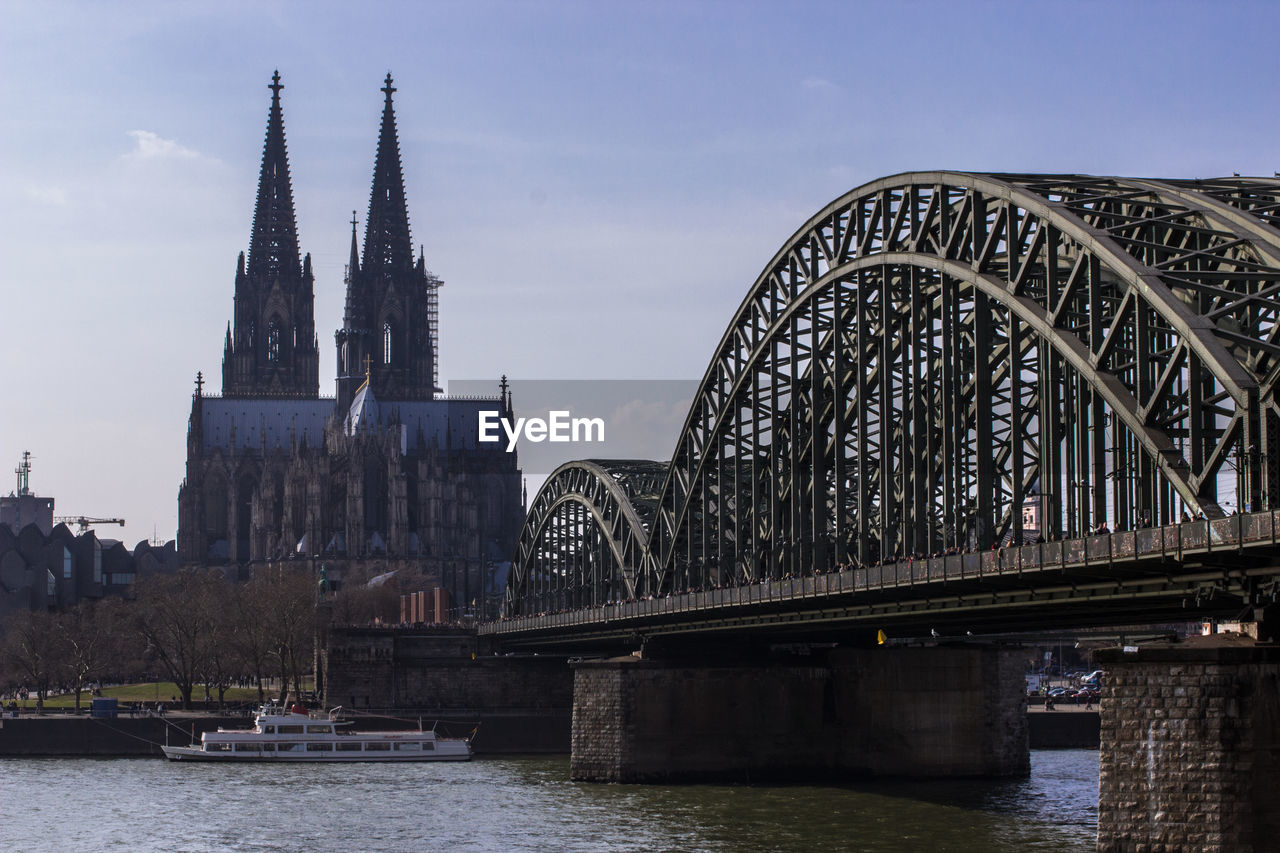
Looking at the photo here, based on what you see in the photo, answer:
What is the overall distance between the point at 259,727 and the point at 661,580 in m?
27.5

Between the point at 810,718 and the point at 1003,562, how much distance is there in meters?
33.0

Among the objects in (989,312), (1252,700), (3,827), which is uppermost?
(989,312)

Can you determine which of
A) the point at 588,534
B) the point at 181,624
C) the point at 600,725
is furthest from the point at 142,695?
the point at 600,725

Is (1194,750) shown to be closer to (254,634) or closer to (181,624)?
(181,624)

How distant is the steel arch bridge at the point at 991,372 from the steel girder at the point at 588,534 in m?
9.46

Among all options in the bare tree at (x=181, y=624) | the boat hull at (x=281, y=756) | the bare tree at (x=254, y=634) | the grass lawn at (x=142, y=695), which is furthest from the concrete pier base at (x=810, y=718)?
the grass lawn at (x=142, y=695)

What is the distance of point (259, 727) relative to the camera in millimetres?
105750

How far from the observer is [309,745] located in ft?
344

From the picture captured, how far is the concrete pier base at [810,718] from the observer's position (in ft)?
266

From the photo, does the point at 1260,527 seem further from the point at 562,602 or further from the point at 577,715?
the point at 562,602

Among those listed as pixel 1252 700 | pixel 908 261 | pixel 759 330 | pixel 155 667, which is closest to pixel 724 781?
pixel 759 330

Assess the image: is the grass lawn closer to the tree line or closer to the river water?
the tree line

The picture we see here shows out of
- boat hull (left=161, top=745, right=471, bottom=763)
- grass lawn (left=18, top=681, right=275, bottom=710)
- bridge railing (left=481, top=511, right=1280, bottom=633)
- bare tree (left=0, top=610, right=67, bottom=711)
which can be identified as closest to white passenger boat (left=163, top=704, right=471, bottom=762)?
boat hull (left=161, top=745, right=471, bottom=763)

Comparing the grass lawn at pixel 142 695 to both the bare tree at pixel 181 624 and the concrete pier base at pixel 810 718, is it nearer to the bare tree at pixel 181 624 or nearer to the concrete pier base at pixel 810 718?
the bare tree at pixel 181 624
